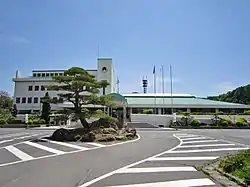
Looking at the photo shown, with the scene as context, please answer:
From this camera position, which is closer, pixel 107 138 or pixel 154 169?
pixel 154 169

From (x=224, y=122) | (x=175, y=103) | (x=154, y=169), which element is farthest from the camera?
(x=175, y=103)

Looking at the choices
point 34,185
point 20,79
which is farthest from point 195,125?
point 20,79

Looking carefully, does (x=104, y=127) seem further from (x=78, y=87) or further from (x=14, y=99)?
(x=14, y=99)

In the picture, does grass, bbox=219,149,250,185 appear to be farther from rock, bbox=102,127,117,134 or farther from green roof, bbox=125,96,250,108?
green roof, bbox=125,96,250,108

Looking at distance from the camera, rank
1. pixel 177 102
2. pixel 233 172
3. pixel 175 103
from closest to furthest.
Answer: pixel 233 172
pixel 175 103
pixel 177 102

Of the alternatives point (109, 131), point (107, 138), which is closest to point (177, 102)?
point (109, 131)

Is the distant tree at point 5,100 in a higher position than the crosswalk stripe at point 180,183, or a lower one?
higher

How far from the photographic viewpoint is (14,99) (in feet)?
222

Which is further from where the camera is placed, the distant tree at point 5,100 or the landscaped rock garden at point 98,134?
the distant tree at point 5,100

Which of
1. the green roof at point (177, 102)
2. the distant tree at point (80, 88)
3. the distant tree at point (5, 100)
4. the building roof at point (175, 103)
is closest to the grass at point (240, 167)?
the distant tree at point (80, 88)

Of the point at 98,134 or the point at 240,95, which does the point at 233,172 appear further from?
the point at 240,95

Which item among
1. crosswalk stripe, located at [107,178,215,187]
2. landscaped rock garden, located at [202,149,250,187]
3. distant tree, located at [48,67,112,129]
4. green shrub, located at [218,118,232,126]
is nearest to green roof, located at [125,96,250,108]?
green shrub, located at [218,118,232,126]

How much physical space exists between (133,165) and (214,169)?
254 cm

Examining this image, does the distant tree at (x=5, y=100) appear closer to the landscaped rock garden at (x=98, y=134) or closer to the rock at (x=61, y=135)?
the rock at (x=61, y=135)
